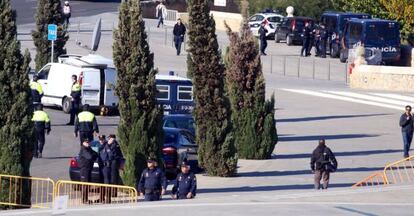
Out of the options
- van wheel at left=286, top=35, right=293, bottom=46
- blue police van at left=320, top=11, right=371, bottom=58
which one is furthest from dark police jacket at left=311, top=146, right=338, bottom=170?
van wheel at left=286, top=35, right=293, bottom=46

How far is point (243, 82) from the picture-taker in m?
31.0

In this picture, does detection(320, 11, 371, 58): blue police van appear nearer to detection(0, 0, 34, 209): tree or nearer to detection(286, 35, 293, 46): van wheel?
detection(286, 35, 293, 46): van wheel

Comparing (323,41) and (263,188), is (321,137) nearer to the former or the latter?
(263,188)

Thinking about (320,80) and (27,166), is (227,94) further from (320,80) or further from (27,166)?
(320,80)

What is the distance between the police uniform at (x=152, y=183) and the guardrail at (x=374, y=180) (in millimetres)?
5923

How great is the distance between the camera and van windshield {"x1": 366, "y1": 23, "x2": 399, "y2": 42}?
176ft

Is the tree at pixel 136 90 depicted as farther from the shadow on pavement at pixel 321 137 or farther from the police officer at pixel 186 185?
the shadow on pavement at pixel 321 137

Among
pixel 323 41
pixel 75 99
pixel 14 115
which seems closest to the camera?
pixel 14 115

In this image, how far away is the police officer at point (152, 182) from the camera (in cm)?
2230

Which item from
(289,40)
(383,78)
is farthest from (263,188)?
(289,40)

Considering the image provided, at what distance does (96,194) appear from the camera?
23531 millimetres

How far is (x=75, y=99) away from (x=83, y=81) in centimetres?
172

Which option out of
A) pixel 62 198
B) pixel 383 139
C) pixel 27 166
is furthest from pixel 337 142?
pixel 62 198

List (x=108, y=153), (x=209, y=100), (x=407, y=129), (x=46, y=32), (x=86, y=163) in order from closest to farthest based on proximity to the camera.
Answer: (x=86, y=163), (x=108, y=153), (x=209, y=100), (x=407, y=129), (x=46, y=32)
